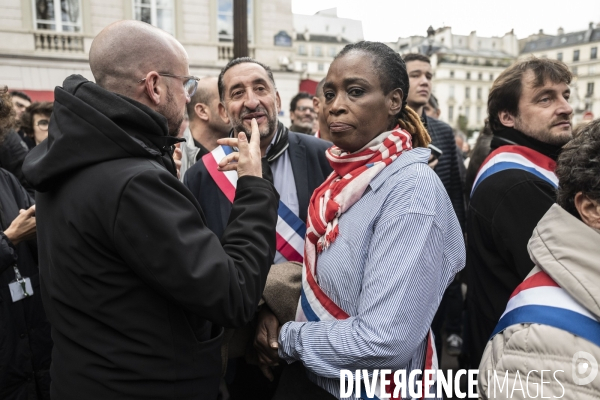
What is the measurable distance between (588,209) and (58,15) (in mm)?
13321

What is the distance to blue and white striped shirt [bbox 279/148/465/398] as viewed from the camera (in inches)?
53.9

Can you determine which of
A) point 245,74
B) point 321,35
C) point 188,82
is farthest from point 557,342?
point 321,35

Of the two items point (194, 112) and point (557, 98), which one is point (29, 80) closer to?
point (194, 112)

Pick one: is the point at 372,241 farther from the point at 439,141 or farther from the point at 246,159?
the point at 439,141

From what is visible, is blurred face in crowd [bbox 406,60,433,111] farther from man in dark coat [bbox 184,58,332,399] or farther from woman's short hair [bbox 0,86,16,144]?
woman's short hair [bbox 0,86,16,144]

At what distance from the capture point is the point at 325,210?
5.41 feet

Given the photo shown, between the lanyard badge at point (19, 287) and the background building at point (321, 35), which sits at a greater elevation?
the background building at point (321, 35)

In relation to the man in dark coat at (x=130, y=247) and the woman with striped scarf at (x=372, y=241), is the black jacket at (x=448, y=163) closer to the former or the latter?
the woman with striped scarf at (x=372, y=241)

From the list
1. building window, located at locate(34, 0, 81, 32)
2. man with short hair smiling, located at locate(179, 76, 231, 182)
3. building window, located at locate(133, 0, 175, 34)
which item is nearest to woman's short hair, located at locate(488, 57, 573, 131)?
man with short hair smiling, located at locate(179, 76, 231, 182)

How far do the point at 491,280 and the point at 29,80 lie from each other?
488 inches

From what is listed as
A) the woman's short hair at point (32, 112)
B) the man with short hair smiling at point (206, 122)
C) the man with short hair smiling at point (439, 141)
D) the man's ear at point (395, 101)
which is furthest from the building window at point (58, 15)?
the man's ear at point (395, 101)

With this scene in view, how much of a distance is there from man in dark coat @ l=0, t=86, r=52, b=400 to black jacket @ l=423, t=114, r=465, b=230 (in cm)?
314

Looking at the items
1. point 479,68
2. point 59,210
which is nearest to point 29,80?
point 59,210

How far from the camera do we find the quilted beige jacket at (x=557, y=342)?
3.76 feet
